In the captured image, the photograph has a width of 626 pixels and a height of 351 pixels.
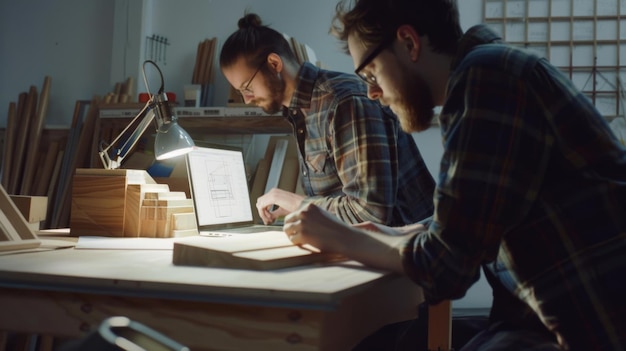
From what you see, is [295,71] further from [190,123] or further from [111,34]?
[111,34]

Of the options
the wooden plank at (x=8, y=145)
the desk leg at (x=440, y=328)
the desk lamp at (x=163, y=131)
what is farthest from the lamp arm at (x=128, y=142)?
the wooden plank at (x=8, y=145)

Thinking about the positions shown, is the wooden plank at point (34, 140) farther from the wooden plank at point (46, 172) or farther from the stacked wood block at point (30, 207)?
the stacked wood block at point (30, 207)

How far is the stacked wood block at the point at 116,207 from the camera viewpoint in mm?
2014

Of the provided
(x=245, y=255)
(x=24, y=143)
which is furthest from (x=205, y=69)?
(x=245, y=255)

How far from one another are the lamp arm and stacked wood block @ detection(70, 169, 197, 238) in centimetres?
10

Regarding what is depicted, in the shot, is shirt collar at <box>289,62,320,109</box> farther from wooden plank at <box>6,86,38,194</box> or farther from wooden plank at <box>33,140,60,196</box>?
wooden plank at <box>6,86,38,194</box>

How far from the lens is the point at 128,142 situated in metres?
2.09

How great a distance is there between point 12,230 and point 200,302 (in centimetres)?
77

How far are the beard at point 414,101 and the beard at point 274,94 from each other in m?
1.04

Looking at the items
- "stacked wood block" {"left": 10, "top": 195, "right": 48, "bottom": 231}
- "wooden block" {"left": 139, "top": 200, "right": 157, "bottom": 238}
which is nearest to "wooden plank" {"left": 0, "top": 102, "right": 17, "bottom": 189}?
"stacked wood block" {"left": 10, "top": 195, "right": 48, "bottom": 231}

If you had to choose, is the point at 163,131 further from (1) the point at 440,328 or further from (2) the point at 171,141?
(1) the point at 440,328

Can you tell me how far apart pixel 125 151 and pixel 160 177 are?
4.65ft

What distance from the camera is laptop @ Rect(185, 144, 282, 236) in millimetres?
2162

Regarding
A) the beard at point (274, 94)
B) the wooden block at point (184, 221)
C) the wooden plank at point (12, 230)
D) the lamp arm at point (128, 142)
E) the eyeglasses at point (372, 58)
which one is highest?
the eyeglasses at point (372, 58)
